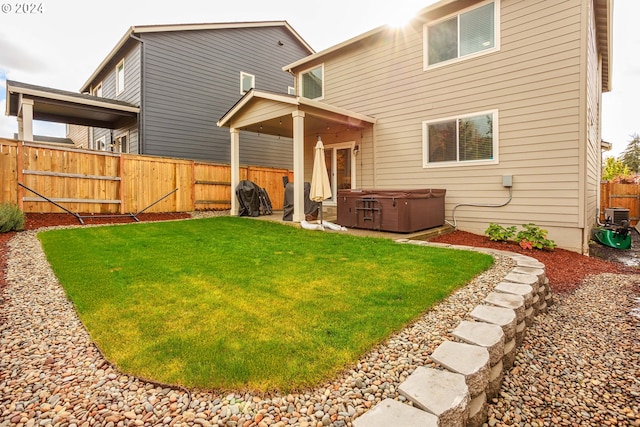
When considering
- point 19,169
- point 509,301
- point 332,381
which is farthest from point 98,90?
point 509,301

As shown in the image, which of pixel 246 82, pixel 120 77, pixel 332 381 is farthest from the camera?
pixel 246 82

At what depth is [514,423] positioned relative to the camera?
6.26 feet

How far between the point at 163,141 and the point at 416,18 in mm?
9010

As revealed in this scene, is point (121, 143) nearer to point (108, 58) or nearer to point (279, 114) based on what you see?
point (108, 58)

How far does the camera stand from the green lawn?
194 centimetres

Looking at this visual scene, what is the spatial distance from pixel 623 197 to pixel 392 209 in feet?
35.9

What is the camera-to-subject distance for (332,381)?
1804 mm

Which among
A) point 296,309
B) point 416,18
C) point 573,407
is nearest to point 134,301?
point 296,309

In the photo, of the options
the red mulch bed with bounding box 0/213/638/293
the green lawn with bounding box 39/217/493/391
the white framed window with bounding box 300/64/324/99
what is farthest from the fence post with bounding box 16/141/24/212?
the white framed window with bounding box 300/64/324/99

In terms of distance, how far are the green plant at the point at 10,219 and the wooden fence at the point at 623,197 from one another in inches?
655

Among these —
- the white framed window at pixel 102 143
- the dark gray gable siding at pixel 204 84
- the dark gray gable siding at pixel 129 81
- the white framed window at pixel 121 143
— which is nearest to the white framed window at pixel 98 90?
the dark gray gable siding at pixel 129 81

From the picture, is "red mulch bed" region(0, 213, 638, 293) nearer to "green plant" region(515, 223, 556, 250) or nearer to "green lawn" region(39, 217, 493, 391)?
"green plant" region(515, 223, 556, 250)

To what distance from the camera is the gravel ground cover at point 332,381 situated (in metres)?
1.59

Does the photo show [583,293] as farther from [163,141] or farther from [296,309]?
[163,141]
